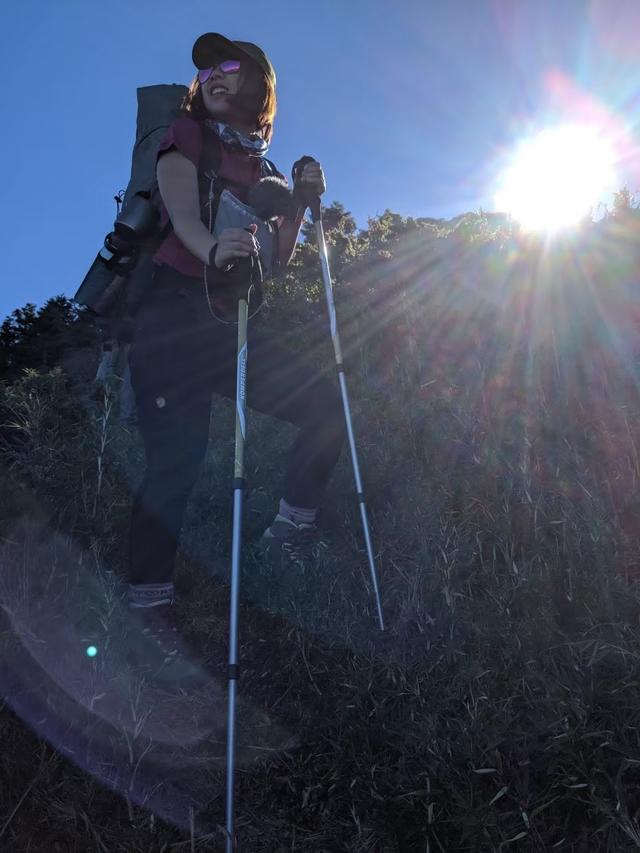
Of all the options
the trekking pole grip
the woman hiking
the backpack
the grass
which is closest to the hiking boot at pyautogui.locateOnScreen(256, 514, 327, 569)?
the grass

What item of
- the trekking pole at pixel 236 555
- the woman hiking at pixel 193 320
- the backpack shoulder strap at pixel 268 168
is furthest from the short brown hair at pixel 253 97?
the trekking pole at pixel 236 555

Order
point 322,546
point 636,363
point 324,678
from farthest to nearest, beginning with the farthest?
point 636,363 < point 322,546 < point 324,678

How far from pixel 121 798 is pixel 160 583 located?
3.32ft

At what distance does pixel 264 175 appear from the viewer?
12.2ft

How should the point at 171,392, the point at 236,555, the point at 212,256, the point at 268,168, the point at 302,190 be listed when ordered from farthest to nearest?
the point at 302,190 → the point at 268,168 → the point at 171,392 → the point at 212,256 → the point at 236,555

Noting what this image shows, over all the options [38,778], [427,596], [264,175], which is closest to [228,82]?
[264,175]

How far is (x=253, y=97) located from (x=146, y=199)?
1.04 metres

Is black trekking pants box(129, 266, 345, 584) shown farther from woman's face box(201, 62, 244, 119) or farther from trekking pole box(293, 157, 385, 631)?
woman's face box(201, 62, 244, 119)

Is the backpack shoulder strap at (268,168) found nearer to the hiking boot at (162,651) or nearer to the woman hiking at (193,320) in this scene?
the woman hiking at (193,320)

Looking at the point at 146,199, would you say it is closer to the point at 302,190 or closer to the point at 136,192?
the point at 136,192

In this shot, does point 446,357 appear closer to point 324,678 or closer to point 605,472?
point 605,472

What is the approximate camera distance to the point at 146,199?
4.09 metres

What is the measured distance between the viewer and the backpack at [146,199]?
3348mm

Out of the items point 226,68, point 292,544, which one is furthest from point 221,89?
point 292,544
